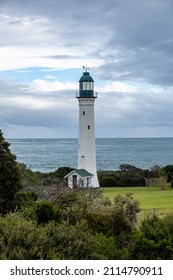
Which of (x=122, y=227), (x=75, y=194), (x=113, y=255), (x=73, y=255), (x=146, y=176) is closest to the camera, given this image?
(x=73, y=255)

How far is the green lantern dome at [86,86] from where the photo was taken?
1772 inches

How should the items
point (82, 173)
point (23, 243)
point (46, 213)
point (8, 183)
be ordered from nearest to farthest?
point (23, 243)
point (46, 213)
point (8, 183)
point (82, 173)

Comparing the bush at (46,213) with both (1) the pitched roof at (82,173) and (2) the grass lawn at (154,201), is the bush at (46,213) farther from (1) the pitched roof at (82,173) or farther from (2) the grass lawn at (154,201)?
(1) the pitched roof at (82,173)

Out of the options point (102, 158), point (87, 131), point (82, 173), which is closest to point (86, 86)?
point (87, 131)

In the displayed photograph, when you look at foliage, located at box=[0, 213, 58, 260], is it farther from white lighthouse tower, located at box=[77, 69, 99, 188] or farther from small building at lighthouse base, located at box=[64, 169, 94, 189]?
white lighthouse tower, located at box=[77, 69, 99, 188]

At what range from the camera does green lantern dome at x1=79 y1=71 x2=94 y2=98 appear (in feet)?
148

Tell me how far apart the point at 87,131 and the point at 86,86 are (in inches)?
160

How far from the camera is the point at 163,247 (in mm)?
14367

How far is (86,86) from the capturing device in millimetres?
45500

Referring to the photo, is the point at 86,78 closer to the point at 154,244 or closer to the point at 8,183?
the point at 8,183
